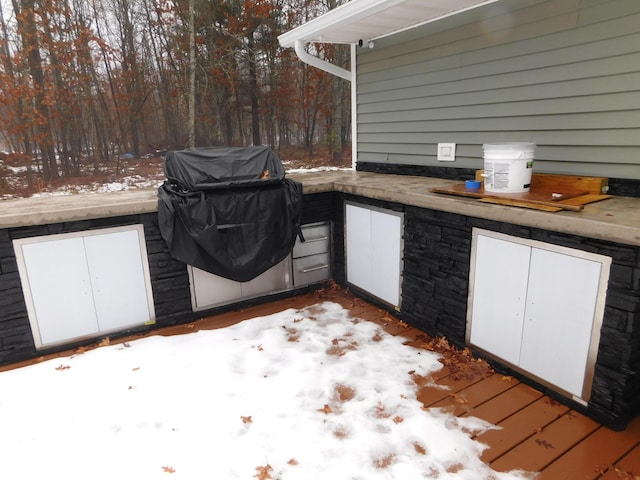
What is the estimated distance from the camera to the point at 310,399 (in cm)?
222

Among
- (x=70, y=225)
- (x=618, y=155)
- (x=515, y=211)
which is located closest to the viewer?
(x=515, y=211)

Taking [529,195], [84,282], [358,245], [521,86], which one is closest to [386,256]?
[358,245]

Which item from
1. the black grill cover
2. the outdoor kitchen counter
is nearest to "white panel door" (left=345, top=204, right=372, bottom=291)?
the outdoor kitchen counter

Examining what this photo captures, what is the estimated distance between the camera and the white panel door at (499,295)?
88.3 inches

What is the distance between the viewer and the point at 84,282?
278 centimetres

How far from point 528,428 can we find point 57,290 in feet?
9.56

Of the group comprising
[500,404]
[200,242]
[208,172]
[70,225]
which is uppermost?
[208,172]

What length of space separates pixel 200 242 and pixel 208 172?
52 cm

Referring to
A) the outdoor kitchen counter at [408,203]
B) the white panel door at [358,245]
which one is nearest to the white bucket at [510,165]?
the outdoor kitchen counter at [408,203]

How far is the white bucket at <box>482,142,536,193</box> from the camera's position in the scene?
2.35 meters

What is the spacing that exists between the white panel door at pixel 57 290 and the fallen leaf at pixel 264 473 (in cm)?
180

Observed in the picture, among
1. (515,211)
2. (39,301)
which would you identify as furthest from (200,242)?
(515,211)

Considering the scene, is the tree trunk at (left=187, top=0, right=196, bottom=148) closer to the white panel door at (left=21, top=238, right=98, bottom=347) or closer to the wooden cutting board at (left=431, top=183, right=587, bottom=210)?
the white panel door at (left=21, top=238, right=98, bottom=347)

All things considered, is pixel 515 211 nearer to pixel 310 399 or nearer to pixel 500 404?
pixel 500 404
